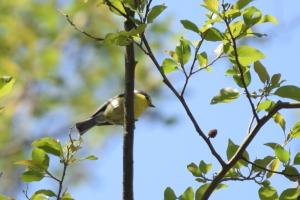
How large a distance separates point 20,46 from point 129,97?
497cm

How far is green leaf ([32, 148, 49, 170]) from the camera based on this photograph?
2.02 metres

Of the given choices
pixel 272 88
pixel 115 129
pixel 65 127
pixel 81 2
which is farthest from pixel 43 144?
pixel 115 129

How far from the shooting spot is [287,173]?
1.91 m

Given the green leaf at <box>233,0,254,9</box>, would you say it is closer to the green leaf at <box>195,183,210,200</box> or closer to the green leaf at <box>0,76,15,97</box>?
the green leaf at <box>195,183,210,200</box>

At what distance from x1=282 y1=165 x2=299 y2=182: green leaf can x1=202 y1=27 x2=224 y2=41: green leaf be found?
443 mm

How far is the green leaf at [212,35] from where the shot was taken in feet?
6.05

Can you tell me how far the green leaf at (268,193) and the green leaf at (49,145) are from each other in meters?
0.65

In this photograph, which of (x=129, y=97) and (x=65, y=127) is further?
(x=65, y=127)

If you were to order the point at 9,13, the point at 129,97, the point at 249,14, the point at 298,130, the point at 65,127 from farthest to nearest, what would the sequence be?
the point at 9,13 → the point at 65,127 → the point at 129,97 → the point at 298,130 → the point at 249,14

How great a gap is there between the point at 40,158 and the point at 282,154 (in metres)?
0.76

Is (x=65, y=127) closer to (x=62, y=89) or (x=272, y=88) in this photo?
(x=62, y=89)

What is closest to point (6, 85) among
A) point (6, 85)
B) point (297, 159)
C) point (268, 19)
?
point (6, 85)

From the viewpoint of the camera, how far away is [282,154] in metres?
1.93

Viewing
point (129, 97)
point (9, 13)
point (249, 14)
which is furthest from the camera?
point (9, 13)
